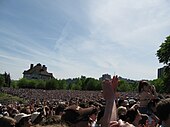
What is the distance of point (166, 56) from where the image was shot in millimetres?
62000

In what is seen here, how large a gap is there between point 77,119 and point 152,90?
293 centimetres

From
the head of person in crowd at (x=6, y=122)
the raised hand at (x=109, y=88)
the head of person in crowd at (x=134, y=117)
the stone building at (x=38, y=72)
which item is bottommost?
the head of person in crowd at (x=6, y=122)

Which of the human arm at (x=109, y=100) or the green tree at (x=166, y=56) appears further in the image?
the green tree at (x=166, y=56)

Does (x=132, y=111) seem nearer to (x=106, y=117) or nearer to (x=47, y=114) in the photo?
(x=106, y=117)

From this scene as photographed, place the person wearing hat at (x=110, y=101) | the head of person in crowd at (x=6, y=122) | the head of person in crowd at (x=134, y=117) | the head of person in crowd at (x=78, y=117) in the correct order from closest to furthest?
the person wearing hat at (x=110, y=101) < the head of person in crowd at (x=78, y=117) < the head of person in crowd at (x=6, y=122) < the head of person in crowd at (x=134, y=117)

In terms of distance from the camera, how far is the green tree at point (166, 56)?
59.4m

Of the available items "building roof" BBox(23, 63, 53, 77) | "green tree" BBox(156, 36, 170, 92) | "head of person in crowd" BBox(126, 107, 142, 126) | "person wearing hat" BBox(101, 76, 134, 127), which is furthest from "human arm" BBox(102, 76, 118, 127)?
"building roof" BBox(23, 63, 53, 77)

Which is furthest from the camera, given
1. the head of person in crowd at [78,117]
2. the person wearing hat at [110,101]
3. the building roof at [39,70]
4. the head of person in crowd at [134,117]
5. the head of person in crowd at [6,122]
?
the building roof at [39,70]

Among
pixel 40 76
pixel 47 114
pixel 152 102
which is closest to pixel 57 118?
pixel 47 114

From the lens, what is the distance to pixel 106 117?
3186mm

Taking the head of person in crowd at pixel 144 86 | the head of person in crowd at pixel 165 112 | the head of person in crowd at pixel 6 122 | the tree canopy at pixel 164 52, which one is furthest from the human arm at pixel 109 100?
the tree canopy at pixel 164 52

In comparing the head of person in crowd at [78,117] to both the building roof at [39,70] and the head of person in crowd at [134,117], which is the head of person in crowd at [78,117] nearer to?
the head of person in crowd at [134,117]

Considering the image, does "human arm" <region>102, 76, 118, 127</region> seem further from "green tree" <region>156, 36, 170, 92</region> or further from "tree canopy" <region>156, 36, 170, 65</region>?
"tree canopy" <region>156, 36, 170, 65</region>

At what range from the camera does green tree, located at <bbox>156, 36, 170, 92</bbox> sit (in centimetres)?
5941
